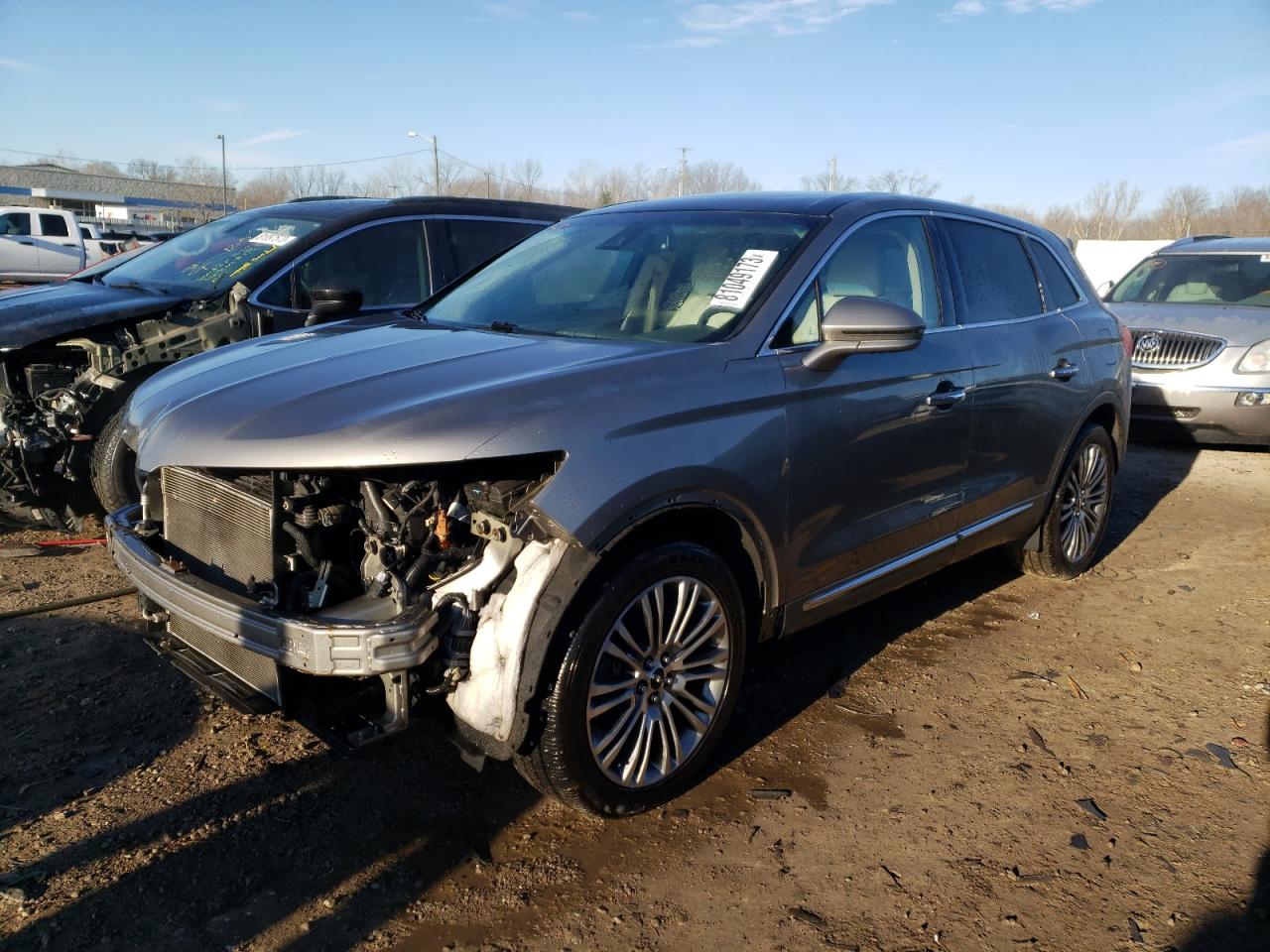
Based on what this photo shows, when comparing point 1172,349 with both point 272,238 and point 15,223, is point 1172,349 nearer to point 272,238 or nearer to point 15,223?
point 272,238

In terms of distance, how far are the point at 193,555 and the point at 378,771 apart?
937 millimetres

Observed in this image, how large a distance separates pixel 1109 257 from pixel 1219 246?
58.2 ft

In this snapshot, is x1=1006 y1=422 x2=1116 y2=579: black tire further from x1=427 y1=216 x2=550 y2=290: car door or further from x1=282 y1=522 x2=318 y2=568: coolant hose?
x1=282 y1=522 x2=318 y2=568: coolant hose

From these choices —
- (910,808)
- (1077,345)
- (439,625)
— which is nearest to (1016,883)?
(910,808)

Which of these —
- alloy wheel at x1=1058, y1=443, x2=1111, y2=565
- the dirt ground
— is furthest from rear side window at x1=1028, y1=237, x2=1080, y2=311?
the dirt ground

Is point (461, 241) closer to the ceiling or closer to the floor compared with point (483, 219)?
closer to the floor

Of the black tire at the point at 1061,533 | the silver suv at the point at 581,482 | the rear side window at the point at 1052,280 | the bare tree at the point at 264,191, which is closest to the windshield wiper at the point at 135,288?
the silver suv at the point at 581,482

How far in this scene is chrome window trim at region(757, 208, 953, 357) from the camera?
322cm

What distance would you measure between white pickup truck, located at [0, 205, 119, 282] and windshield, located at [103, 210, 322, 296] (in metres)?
18.6

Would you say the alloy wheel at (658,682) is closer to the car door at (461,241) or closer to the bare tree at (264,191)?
the car door at (461,241)

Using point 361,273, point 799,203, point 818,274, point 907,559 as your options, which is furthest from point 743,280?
point 361,273

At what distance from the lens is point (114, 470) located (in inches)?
190

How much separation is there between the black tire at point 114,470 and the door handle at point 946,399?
3.81m

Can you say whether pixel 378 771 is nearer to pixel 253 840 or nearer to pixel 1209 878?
pixel 253 840
